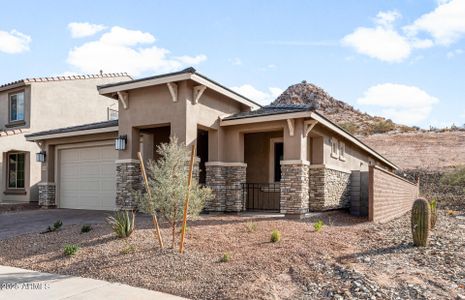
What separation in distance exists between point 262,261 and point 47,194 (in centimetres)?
1392

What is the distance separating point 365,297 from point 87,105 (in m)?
21.5

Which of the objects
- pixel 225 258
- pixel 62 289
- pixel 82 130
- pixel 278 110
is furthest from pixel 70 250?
pixel 82 130

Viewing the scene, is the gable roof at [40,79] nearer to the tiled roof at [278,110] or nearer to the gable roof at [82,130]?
the gable roof at [82,130]

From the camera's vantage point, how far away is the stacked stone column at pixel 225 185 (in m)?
14.4

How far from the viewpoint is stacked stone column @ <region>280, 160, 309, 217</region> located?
13.2 metres

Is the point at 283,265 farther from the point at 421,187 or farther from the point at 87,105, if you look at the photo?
the point at 421,187

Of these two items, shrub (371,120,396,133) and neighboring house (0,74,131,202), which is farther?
shrub (371,120,396,133)

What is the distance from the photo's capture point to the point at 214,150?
576 inches

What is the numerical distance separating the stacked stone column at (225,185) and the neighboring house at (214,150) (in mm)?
35

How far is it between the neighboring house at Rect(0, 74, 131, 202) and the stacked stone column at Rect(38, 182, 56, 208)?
246 centimetres

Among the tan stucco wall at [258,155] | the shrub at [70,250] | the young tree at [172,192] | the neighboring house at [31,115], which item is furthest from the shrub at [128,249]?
the neighboring house at [31,115]

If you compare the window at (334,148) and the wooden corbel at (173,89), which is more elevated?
the wooden corbel at (173,89)

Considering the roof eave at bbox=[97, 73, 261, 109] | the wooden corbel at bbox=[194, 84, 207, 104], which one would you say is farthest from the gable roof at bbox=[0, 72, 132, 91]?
the wooden corbel at bbox=[194, 84, 207, 104]

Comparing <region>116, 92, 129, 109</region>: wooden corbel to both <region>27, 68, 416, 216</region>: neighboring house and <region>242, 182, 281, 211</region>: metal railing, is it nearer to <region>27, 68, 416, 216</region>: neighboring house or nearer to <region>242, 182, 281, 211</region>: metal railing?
<region>27, 68, 416, 216</region>: neighboring house
